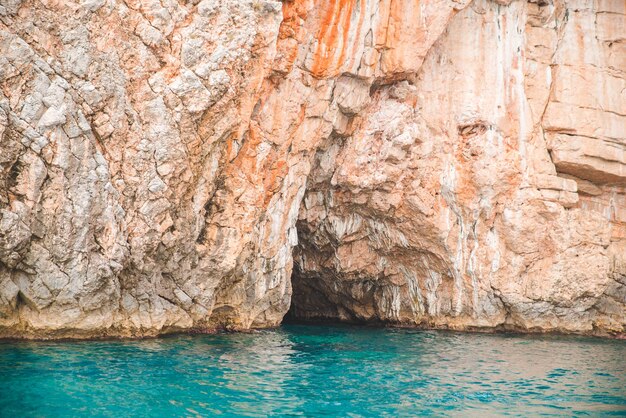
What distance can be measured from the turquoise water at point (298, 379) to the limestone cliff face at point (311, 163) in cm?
235

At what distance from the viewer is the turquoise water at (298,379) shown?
1128 cm

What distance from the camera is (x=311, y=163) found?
73.1ft

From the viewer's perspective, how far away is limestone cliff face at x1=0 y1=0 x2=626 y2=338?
15477mm

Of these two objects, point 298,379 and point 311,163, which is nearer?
point 298,379

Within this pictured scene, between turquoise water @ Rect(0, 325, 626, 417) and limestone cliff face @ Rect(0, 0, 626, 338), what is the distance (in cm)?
235

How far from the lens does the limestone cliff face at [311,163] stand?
15.5 m

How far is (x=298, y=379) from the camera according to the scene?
46.0ft

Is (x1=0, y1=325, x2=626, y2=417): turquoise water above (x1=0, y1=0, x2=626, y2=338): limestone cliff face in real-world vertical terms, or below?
below

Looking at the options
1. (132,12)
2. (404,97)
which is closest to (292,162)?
(404,97)

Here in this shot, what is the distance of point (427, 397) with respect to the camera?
12.8 meters

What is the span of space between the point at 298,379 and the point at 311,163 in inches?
386

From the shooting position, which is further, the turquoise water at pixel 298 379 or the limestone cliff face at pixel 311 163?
the limestone cliff face at pixel 311 163

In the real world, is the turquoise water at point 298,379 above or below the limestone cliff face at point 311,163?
below

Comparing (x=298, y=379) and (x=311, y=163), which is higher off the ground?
(x=311, y=163)
